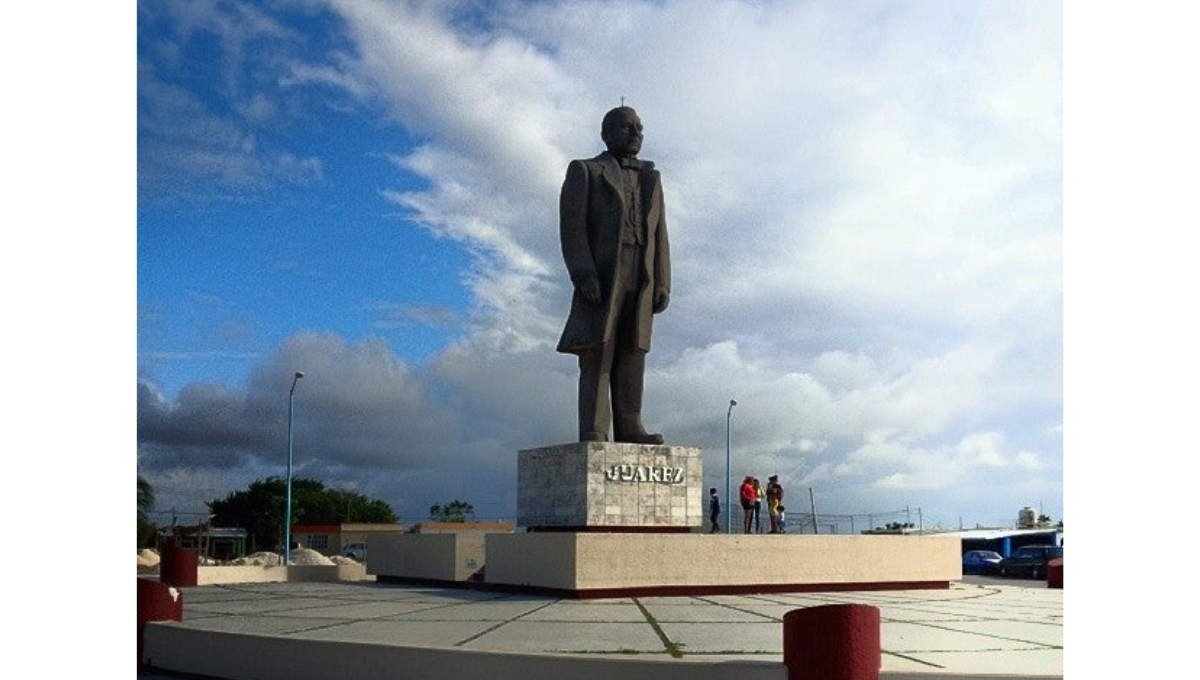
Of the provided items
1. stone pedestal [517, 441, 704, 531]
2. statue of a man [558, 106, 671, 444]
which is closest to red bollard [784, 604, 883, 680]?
stone pedestal [517, 441, 704, 531]

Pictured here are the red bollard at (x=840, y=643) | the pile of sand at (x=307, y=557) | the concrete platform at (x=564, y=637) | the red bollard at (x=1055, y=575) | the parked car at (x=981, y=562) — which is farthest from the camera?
the parked car at (x=981, y=562)

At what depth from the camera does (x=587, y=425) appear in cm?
1323

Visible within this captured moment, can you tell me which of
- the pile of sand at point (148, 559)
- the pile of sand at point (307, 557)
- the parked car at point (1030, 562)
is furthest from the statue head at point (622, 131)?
the parked car at point (1030, 562)

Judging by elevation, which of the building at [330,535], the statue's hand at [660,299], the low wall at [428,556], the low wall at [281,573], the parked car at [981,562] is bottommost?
the building at [330,535]

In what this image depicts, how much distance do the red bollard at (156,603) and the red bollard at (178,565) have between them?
4.52m

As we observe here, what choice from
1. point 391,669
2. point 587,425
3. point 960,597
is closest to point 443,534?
point 587,425

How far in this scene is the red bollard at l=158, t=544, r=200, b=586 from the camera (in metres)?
13.9

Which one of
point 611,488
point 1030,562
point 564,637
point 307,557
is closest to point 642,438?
point 611,488

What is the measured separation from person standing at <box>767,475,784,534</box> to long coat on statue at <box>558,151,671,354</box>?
317 centimetres

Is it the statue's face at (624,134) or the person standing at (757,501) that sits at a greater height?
the statue's face at (624,134)

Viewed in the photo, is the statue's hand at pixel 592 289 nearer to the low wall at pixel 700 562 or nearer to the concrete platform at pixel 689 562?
the concrete platform at pixel 689 562

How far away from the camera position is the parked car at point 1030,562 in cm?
2361

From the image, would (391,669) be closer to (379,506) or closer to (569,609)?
(569,609)

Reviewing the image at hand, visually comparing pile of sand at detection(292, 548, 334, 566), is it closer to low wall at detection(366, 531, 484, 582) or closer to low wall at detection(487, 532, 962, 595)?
low wall at detection(366, 531, 484, 582)
